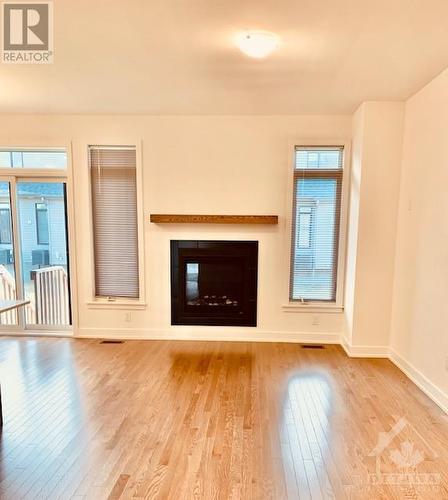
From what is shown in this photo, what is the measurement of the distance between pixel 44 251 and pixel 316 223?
3.50m

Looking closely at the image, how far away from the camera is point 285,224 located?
3.75 metres

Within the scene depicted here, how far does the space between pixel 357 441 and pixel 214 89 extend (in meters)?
3.15

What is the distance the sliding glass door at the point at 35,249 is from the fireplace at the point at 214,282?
4.91ft

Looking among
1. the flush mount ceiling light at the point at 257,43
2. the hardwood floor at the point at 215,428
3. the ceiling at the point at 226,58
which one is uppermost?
the ceiling at the point at 226,58

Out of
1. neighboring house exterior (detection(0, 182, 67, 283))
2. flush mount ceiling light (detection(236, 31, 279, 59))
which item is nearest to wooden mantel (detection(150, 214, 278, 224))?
neighboring house exterior (detection(0, 182, 67, 283))

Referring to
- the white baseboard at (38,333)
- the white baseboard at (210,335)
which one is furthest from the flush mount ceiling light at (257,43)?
the white baseboard at (38,333)

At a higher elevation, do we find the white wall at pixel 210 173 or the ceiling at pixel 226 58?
the ceiling at pixel 226 58

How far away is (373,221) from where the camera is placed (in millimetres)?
3350

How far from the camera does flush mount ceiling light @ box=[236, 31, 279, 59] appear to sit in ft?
6.65

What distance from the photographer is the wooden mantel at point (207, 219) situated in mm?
3645

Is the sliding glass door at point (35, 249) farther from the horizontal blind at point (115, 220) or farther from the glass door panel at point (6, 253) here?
the horizontal blind at point (115, 220)

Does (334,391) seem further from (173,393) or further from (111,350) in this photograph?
(111,350)

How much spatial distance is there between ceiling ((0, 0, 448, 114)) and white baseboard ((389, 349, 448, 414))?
105 inches

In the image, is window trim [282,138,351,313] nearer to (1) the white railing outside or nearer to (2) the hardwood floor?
(2) the hardwood floor
